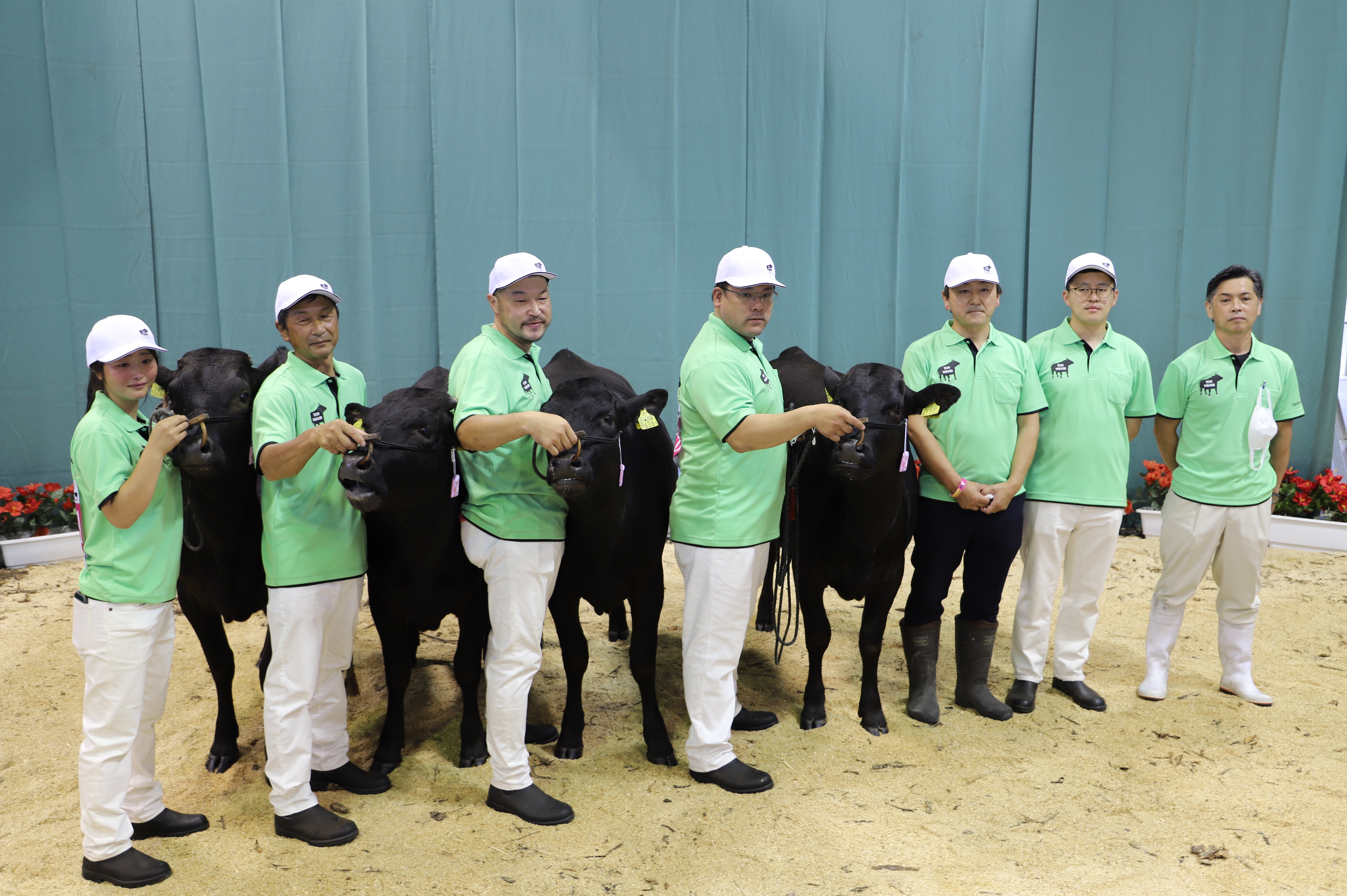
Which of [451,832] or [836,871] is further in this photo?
[451,832]

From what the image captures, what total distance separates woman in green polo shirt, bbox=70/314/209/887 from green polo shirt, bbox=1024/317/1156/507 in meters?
3.29

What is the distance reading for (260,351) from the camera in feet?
22.3

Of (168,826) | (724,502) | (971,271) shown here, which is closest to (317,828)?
(168,826)

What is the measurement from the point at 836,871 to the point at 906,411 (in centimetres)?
166

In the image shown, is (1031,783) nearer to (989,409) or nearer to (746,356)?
(989,409)

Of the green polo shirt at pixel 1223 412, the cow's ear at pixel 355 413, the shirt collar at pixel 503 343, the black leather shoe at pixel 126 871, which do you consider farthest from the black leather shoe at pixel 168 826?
the green polo shirt at pixel 1223 412

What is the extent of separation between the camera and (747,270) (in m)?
3.33

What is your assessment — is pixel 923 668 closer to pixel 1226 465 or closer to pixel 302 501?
pixel 1226 465

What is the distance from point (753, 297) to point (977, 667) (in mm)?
2006

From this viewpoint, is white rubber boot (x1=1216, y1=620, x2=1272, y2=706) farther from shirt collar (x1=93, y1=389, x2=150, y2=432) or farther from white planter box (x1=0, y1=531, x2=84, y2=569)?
white planter box (x1=0, y1=531, x2=84, y2=569)

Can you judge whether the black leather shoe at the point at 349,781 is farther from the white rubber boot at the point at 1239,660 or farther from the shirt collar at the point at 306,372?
the white rubber boot at the point at 1239,660

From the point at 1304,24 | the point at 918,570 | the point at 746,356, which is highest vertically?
the point at 1304,24

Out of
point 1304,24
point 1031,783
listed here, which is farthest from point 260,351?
point 1304,24

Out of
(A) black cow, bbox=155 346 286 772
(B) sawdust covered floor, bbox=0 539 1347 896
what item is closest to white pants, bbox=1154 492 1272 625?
(B) sawdust covered floor, bbox=0 539 1347 896
